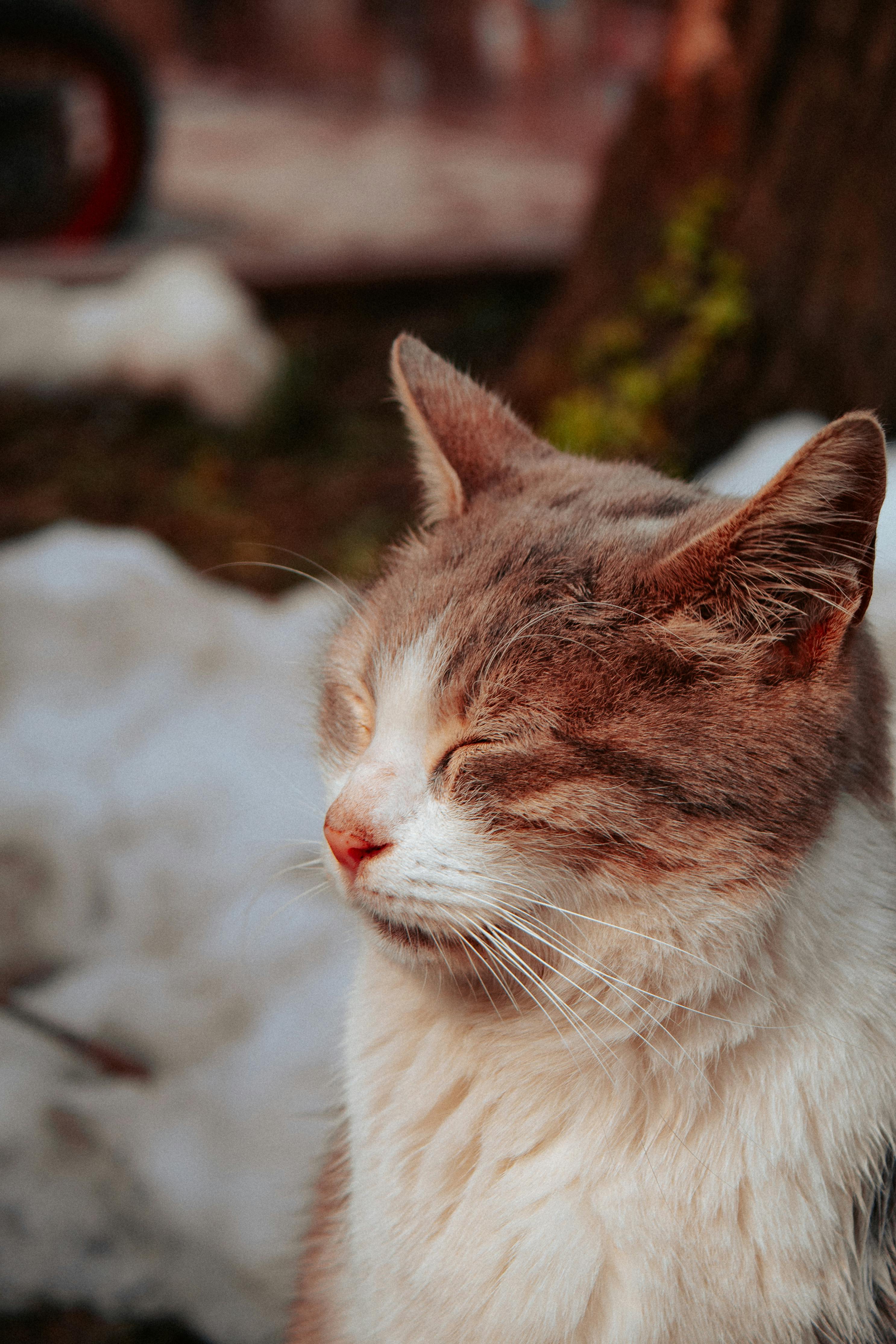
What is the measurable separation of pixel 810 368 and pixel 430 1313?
111 inches

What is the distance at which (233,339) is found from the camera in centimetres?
459

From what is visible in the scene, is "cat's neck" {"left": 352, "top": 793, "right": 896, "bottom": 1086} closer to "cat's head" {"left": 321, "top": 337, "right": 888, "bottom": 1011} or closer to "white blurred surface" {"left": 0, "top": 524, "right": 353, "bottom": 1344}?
"cat's head" {"left": 321, "top": 337, "right": 888, "bottom": 1011}

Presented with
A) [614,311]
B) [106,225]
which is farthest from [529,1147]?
[106,225]

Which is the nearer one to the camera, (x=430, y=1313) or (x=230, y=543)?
(x=430, y=1313)

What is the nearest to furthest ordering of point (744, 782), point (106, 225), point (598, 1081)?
1. point (744, 782)
2. point (598, 1081)
3. point (106, 225)

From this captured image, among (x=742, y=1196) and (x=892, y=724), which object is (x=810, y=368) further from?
(x=742, y=1196)

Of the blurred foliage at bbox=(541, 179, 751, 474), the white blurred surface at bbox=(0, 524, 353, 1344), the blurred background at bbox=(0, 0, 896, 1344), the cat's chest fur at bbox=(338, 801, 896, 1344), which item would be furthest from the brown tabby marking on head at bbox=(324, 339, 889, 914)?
the blurred foliage at bbox=(541, 179, 751, 474)

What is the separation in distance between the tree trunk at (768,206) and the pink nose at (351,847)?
2156 millimetres

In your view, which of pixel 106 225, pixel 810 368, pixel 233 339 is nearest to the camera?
pixel 810 368

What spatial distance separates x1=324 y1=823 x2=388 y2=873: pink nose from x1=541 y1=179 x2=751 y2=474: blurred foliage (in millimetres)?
2396

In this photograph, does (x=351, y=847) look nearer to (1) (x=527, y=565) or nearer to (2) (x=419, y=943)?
(2) (x=419, y=943)

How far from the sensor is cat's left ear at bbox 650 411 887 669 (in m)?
1.01

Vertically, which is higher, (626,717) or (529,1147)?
(626,717)

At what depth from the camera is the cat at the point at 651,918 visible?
111 cm
